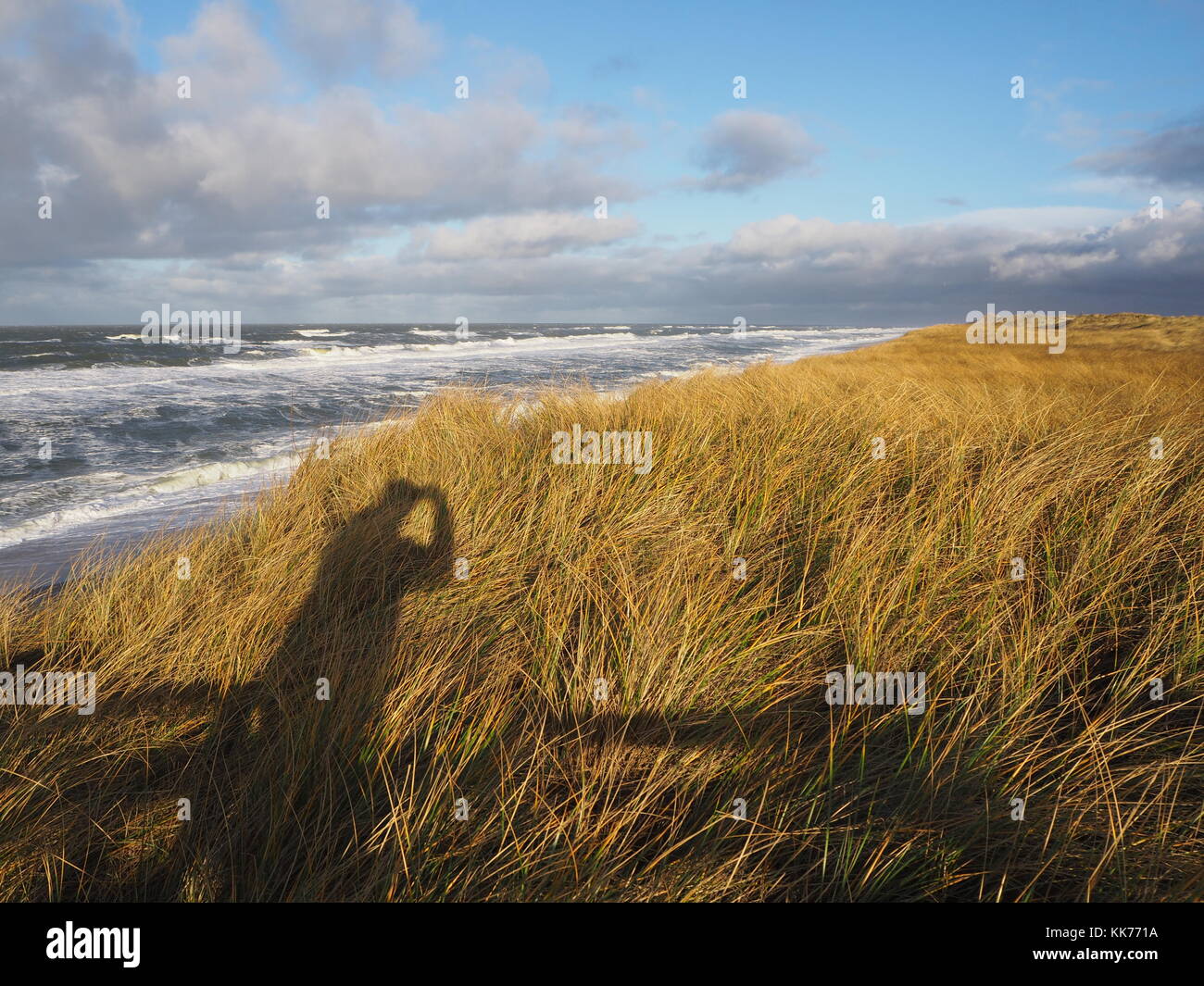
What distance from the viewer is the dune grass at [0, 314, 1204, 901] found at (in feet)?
5.44

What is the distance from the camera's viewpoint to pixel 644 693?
2.15 metres

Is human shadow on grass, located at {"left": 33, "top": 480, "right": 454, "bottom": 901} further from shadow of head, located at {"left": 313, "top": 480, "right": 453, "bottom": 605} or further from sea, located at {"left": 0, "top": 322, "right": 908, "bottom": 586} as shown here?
sea, located at {"left": 0, "top": 322, "right": 908, "bottom": 586}

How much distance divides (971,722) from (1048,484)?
7.33ft

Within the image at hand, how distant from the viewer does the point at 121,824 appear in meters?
1.81

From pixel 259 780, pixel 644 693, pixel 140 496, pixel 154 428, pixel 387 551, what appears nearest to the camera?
pixel 259 780

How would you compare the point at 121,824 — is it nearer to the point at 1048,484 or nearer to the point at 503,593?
the point at 503,593

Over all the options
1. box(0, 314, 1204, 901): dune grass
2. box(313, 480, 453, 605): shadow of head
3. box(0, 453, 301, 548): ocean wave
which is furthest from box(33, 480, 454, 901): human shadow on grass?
box(0, 453, 301, 548): ocean wave

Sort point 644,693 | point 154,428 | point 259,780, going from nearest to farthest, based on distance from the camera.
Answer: point 259,780
point 644,693
point 154,428

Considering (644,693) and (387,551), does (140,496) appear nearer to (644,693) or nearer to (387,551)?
(387,551)

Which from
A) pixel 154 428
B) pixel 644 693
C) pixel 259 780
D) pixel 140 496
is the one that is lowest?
pixel 259 780

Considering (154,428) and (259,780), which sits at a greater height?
(154,428)

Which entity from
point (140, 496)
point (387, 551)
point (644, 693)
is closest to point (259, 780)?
point (644, 693)

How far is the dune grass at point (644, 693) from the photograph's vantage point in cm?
166
